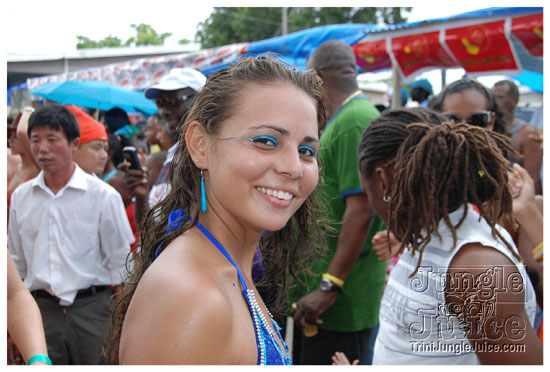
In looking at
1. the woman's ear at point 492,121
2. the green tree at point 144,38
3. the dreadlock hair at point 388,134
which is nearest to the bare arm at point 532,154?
the woman's ear at point 492,121

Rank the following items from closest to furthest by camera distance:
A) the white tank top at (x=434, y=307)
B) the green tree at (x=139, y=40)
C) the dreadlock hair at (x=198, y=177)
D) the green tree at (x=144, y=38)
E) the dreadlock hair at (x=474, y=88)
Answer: the dreadlock hair at (x=198, y=177) < the white tank top at (x=434, y=307) < the dreadlock hair at (x=474, y=88) < the green tree at (x=139, y=40) < the green tree at (x=144, y=38)

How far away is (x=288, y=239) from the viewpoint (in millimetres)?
1790

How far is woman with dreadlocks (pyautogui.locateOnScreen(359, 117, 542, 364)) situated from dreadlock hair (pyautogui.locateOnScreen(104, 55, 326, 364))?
395 millimetres

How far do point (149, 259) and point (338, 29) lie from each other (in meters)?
5.80

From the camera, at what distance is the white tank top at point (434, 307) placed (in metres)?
1.62

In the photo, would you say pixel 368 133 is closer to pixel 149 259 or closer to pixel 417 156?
pixel 417 156

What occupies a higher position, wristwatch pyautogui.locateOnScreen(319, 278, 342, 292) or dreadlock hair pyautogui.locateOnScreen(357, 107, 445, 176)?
dreadlock hair pyautogui.locateOnScreen(357, 107, 445, 176)

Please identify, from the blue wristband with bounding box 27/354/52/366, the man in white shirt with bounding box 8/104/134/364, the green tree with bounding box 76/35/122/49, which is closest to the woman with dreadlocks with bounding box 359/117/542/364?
the blue wristband with bounding box 27/354/52/366

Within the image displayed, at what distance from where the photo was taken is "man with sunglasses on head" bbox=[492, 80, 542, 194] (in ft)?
13.6

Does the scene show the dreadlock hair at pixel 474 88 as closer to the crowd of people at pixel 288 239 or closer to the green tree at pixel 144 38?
the crowd of people at pixel 288 239

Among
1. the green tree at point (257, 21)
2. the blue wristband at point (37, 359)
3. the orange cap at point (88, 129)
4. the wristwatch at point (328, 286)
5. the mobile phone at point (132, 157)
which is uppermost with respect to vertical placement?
the green tree at point (257, 21)

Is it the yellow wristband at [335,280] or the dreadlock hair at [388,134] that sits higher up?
the dreadlock hair at [388,134]

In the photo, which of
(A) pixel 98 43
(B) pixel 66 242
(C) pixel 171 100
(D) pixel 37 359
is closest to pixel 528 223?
(D) pixel 37 359

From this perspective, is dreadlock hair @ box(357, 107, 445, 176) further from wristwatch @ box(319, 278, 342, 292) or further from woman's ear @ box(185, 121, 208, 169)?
woman's ear @ box(185, 121, 208, 169)
